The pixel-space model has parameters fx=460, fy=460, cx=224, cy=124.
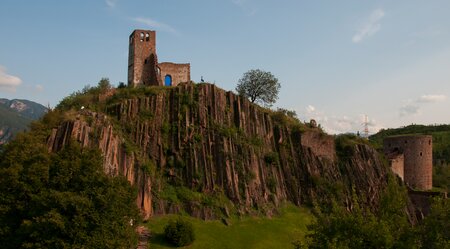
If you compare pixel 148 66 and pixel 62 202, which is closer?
pixel 62 202

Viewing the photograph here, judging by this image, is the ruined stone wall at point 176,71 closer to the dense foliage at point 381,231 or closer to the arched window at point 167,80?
the arched window at point 167,80

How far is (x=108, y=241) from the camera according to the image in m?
29.9

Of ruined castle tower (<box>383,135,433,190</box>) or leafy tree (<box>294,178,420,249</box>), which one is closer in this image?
leafy tree (<box>294,178,420,249</box>)

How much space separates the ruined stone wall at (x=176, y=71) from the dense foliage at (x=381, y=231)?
107ft

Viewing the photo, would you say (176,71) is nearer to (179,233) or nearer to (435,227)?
(179,233)

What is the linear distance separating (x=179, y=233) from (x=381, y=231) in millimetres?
16883

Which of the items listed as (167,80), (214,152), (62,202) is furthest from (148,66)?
(62,202)

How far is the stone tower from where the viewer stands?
2194 inches

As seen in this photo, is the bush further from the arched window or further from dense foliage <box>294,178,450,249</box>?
the arched window

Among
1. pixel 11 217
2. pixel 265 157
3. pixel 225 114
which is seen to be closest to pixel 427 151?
pixel 265 157

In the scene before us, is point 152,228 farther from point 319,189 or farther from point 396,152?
point 396,152

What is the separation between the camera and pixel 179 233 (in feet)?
121

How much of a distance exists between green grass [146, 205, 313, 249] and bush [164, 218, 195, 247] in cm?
53

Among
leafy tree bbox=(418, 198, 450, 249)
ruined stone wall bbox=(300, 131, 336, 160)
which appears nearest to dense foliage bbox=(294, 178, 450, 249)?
leafy tree bbox=(418, 198, 450, 249)
